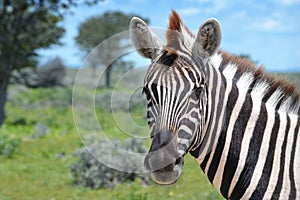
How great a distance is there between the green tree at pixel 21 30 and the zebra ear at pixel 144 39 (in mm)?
19129

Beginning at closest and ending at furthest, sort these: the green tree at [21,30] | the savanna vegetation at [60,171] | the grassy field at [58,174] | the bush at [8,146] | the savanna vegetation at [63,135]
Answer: the savanna vegetation at [63,135] → the savanna vegetation at [60,171] → the grassy field at [58,174] → the bush at [8,146] → the green tree at [21,30]

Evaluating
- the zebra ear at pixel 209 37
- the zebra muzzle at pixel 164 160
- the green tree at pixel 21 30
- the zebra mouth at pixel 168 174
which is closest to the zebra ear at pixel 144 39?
the zebra ear at pixel 209 37

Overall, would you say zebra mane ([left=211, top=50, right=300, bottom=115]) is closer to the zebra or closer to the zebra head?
the zebra

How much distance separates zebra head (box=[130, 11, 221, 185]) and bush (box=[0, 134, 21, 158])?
37.1ft

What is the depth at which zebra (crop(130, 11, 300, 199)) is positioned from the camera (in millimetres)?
2803

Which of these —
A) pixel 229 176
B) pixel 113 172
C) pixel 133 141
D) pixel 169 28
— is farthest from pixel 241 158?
pixel 133 141

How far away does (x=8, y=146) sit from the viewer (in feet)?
44.9

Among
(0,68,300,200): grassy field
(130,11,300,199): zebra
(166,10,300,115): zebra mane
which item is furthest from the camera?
(0,68,300,200): grassy field

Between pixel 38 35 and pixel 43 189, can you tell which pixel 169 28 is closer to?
pixel 43 189

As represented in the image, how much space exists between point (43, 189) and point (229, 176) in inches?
292

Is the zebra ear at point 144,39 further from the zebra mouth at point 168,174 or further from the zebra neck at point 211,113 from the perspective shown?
the zebra mouth at point 168,174

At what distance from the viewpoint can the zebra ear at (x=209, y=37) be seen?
112 inches

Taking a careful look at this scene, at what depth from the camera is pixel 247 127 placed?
3.07 meters

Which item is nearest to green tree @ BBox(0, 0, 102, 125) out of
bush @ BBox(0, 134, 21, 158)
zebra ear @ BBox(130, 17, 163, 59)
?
bush @ BBox(0, 134, 21, 158)
